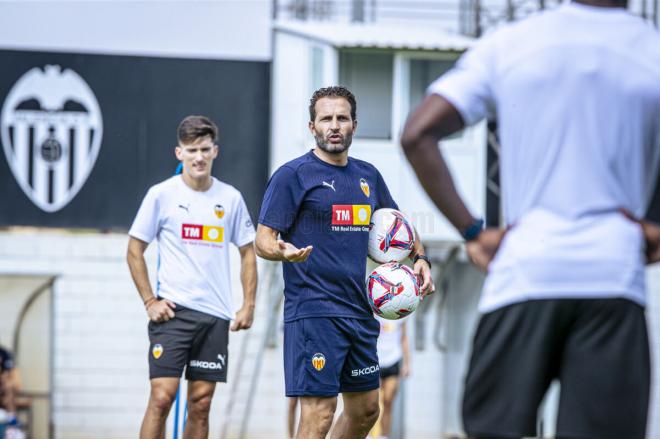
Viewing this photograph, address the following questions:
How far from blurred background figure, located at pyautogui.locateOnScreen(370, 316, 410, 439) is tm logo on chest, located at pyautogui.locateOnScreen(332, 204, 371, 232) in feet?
30.8

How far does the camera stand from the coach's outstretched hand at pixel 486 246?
3.69 meters

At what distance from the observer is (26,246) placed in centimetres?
2133

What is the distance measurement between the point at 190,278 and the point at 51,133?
46.4 ft

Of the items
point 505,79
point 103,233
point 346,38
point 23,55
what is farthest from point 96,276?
point 505,79

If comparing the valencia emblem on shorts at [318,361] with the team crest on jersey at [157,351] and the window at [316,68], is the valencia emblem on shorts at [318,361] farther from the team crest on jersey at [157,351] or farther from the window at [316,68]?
the window at [316,68]

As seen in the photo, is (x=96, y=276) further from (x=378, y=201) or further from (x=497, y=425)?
(x=497, y=425)

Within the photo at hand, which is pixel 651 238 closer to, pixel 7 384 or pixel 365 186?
pixel 365 186

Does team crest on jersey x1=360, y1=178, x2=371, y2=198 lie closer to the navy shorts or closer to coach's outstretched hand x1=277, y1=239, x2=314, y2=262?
the navy shorts

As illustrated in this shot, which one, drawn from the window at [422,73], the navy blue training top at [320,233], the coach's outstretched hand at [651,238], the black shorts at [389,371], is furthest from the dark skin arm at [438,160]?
the window at [422,73]

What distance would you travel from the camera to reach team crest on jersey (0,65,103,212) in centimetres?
2145

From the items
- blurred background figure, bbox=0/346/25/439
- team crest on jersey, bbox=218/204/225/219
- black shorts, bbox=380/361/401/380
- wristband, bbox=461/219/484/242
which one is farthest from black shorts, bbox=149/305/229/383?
blurred background figure, bbox=0/346/25/439

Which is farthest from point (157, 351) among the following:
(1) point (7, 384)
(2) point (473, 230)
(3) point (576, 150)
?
(1) point (7, 384)

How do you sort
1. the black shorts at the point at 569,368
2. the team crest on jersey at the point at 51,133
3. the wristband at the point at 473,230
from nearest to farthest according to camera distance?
the black shorts at the point at 569,368, the wristband at the point at 473,230, the team crest on jersey at the point at 51,133

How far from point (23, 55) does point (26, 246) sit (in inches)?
131
